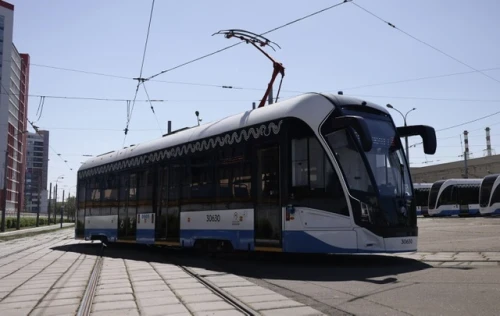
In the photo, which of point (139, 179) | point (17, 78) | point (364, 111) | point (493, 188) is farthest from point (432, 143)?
point (17, 78)

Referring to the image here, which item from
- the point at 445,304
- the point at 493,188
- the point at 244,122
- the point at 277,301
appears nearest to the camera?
the point at 445,304

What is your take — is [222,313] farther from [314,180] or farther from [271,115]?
[271,115]

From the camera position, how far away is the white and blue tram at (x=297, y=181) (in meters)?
9.62

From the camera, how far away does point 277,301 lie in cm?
665

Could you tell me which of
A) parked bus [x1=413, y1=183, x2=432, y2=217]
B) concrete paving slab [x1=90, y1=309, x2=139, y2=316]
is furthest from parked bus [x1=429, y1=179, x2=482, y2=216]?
concrete paving slab [x1=90, y1=309, x2=139, y2=316]

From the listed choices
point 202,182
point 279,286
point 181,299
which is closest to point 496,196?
point 202,182

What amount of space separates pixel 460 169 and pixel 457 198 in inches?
1149

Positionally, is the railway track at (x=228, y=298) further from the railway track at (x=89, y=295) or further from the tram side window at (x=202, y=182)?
the tram side window at (x=202, y=182)

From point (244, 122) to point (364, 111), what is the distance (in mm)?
2922

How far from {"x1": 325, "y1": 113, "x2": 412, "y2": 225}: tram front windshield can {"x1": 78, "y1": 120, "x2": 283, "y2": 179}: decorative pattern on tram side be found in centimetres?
167

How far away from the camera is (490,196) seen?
3728 cm

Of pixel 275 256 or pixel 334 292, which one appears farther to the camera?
pixel 275 256

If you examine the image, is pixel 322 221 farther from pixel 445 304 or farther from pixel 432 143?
pixel 445 304

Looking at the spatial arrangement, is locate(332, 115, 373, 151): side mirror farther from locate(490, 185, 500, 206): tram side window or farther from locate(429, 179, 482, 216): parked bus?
locate(429, 179, 482, 216): parked bus
